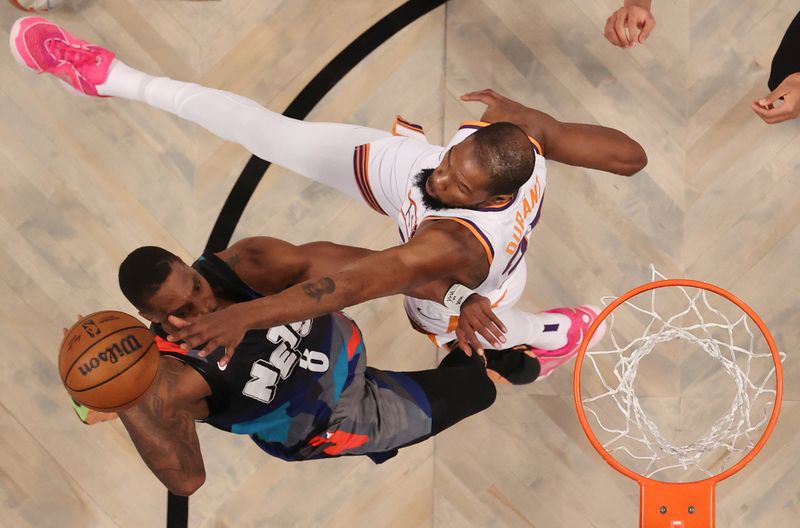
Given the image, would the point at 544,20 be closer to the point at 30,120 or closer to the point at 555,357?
the point at 555,357

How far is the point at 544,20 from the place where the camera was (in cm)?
381

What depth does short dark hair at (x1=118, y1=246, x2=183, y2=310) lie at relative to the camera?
2.22m

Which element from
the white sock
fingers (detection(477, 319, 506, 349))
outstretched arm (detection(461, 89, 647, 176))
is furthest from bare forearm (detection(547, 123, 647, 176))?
the white sock

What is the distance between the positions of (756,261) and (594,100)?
40.7 inches

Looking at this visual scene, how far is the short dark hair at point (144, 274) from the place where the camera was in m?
2.22

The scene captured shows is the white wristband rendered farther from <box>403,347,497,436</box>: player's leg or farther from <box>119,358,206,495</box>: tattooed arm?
<box>119,358,206,495</box>: tattooed arm

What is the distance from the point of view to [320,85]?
3783 mm

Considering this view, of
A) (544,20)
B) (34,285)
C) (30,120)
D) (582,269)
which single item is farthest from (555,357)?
(30,120)

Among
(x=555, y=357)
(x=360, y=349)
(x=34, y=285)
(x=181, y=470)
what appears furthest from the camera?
(x=34, y=285)

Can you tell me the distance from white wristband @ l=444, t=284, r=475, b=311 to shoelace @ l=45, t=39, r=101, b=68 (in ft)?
6.45

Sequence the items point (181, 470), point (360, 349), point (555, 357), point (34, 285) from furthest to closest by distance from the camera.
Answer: point (34, 285)
point (555, 357)
point (360, 349)
point (181, 470)

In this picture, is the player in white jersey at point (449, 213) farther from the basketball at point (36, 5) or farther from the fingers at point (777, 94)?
the basketball at point (36, 5)

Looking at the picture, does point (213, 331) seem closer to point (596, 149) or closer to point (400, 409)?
point (400, 409)

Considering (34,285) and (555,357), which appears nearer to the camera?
(555,357)
